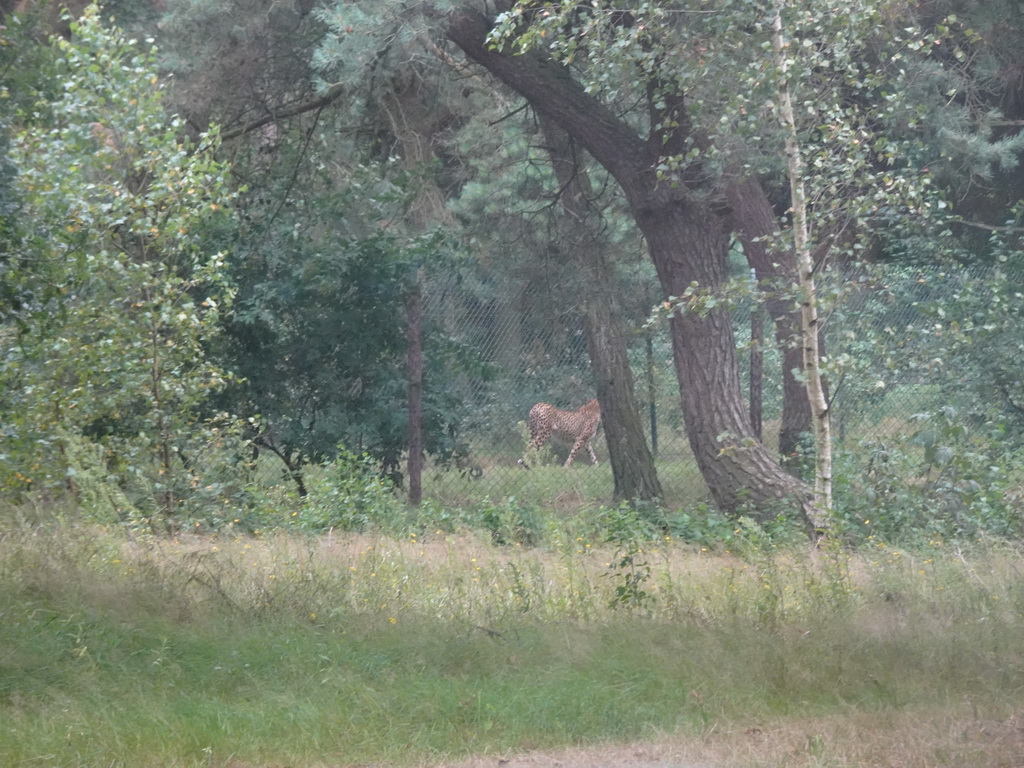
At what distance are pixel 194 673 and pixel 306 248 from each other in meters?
6.76

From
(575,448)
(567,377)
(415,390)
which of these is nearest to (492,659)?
(415,390)

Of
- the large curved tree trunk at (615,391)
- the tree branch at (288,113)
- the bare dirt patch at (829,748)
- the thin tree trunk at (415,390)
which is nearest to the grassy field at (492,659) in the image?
the bare dirt patch at (829,748)

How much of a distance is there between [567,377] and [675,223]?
2803mm

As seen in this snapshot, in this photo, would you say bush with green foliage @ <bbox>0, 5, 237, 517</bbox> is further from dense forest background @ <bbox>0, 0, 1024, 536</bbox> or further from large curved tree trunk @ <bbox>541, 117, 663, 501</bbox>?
large curved tree trunk @ <bbox>541, 117, 663, 501</bbox>

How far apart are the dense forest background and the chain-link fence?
1.9 inches

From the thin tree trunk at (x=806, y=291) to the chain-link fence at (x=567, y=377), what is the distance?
2.46m

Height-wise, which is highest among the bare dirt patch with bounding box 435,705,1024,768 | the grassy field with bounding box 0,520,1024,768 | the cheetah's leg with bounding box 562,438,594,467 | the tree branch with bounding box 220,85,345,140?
the tree branch with bounding box 220,85,345,140

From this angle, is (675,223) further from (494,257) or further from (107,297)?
(107,297)

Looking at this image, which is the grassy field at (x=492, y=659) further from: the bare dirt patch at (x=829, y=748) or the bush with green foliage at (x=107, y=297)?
the bush with green foliage at (x=107, y=297)

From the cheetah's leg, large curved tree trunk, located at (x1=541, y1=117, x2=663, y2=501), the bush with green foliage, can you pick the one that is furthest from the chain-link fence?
the bush with green foliage

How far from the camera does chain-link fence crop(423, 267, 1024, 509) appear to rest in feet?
37.3

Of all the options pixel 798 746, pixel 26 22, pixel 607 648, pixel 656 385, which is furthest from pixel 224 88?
pixel 798 746

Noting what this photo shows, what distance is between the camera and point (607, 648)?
5582 millimetres

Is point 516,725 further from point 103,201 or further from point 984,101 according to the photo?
point 984,101
